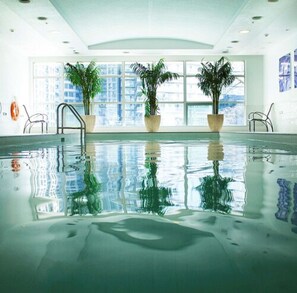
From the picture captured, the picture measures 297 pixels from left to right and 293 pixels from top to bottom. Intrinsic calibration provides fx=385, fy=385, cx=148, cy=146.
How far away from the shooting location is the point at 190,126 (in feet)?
55.6

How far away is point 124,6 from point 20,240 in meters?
10.6

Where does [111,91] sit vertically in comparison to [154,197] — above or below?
above

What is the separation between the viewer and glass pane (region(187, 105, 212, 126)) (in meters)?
17.1

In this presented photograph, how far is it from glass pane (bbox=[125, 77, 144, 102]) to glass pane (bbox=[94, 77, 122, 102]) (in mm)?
310

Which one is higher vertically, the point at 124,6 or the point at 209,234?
the point at 124,6

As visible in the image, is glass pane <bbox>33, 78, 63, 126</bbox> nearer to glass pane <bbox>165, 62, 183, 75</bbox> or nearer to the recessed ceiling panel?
the recessed ceiling panel

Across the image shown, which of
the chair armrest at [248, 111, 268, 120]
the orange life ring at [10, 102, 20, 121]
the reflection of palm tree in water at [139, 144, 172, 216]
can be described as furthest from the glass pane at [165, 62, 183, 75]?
the reflection of palm tree in water at [139, 144, 172, 216]

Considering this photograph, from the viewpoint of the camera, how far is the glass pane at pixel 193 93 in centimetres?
1702

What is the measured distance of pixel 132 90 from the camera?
17.1 metres

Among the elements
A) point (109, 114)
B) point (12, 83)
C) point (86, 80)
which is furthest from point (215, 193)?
point (109, 114)

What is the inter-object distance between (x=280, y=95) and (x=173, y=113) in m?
4.64

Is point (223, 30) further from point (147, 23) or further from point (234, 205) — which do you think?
point (234, 205)

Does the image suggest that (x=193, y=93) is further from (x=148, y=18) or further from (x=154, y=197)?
(x=154, y=197)

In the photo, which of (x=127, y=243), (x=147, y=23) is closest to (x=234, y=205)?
(x=127, y=243)
